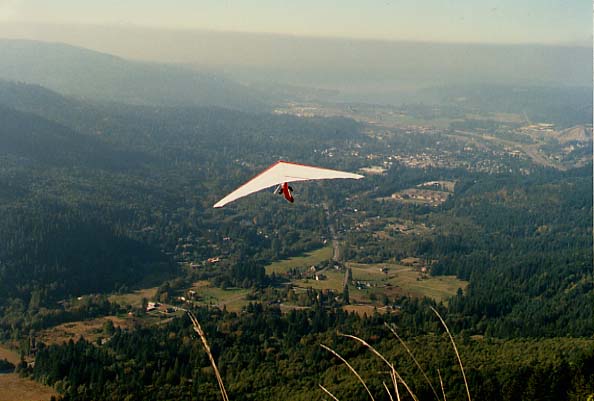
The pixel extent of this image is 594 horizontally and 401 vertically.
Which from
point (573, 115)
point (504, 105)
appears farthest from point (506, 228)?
point (504, 105)

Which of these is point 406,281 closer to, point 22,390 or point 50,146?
point 22,390

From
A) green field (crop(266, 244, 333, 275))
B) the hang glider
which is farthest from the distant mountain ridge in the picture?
the hang glider

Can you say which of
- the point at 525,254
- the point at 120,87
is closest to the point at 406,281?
the point at 525,254

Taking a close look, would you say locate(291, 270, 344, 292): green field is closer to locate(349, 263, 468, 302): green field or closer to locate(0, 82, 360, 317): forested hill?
locate(349, 263, 468, 302): green field

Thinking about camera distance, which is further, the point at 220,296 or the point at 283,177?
the point at 220,296

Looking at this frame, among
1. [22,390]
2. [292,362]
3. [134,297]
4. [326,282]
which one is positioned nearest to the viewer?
[22,390]

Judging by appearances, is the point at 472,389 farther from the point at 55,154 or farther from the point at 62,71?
the point at 62,71

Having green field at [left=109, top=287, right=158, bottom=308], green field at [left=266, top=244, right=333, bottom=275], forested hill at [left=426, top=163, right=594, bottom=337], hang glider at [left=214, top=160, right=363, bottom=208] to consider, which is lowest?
green field at [left=109, top=287, right=158, bottom=308]
